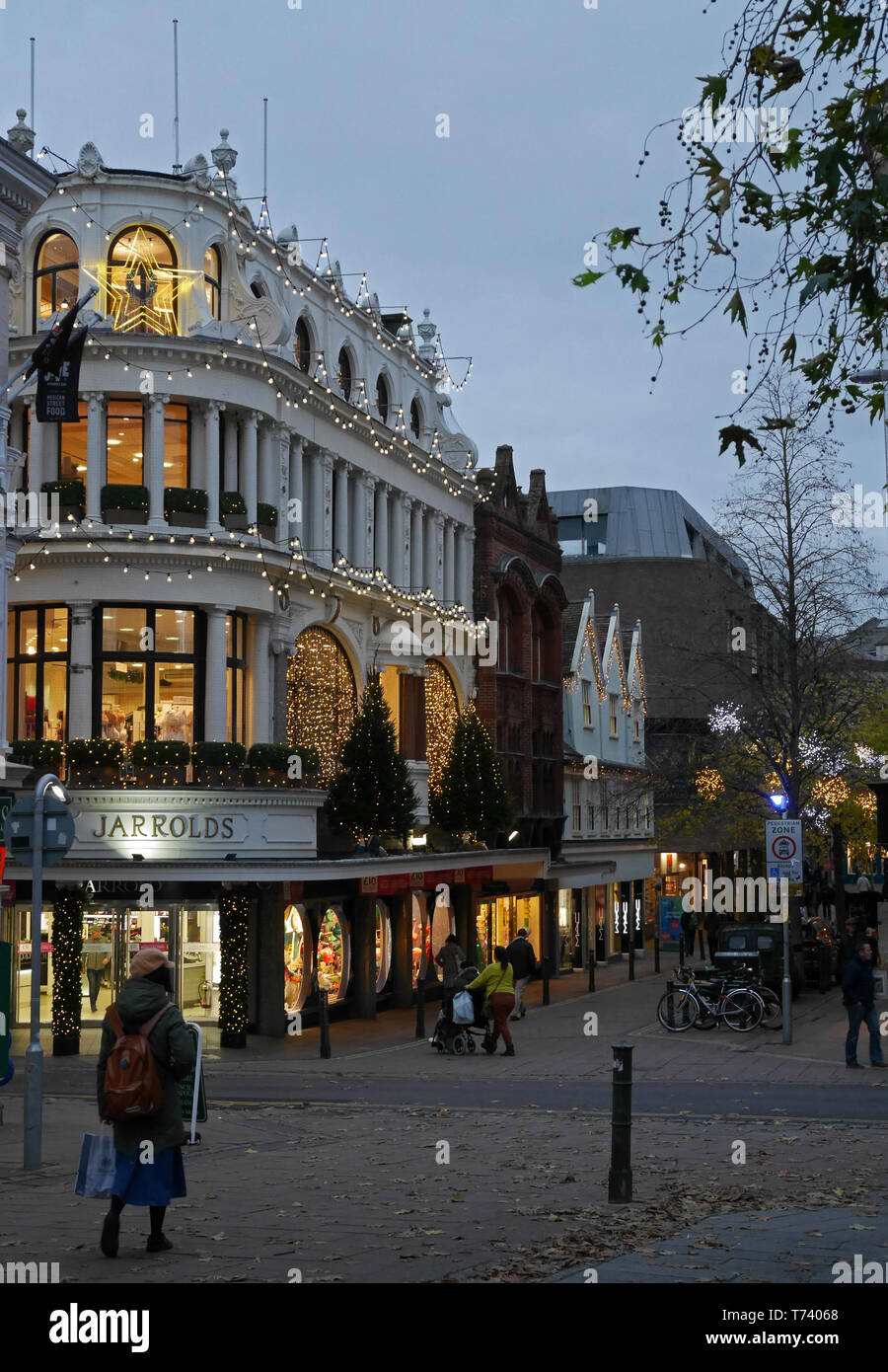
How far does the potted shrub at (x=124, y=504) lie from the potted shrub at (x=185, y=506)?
17.4 inches

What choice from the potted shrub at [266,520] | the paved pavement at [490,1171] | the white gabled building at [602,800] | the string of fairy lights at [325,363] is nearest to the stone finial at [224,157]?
the string of fairy lights at [325,363]

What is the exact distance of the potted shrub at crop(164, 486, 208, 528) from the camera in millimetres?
28797

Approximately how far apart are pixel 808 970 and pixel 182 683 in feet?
52.7

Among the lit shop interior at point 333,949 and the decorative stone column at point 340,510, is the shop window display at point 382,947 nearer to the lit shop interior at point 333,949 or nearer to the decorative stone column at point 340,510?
the lit shop interior at point 333,949

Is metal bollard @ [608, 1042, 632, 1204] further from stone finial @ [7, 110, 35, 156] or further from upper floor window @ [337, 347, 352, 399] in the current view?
upper floor window @ [337, 347, 352, 399]

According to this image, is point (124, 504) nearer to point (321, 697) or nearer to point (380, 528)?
point (321, 697)

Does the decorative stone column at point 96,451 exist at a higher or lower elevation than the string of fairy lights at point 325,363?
lower

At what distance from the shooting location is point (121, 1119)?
9.59 m

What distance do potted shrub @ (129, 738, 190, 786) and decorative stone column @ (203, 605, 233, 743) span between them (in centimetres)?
162

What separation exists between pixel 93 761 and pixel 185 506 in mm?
4768

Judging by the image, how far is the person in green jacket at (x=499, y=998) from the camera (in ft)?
81.4

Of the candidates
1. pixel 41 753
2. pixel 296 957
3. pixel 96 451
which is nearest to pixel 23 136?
pixel 96 451

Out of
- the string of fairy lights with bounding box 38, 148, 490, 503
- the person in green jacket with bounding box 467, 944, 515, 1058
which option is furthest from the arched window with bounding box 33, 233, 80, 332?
the person in green jacket with bounding box 467, 944, 515, 1058
